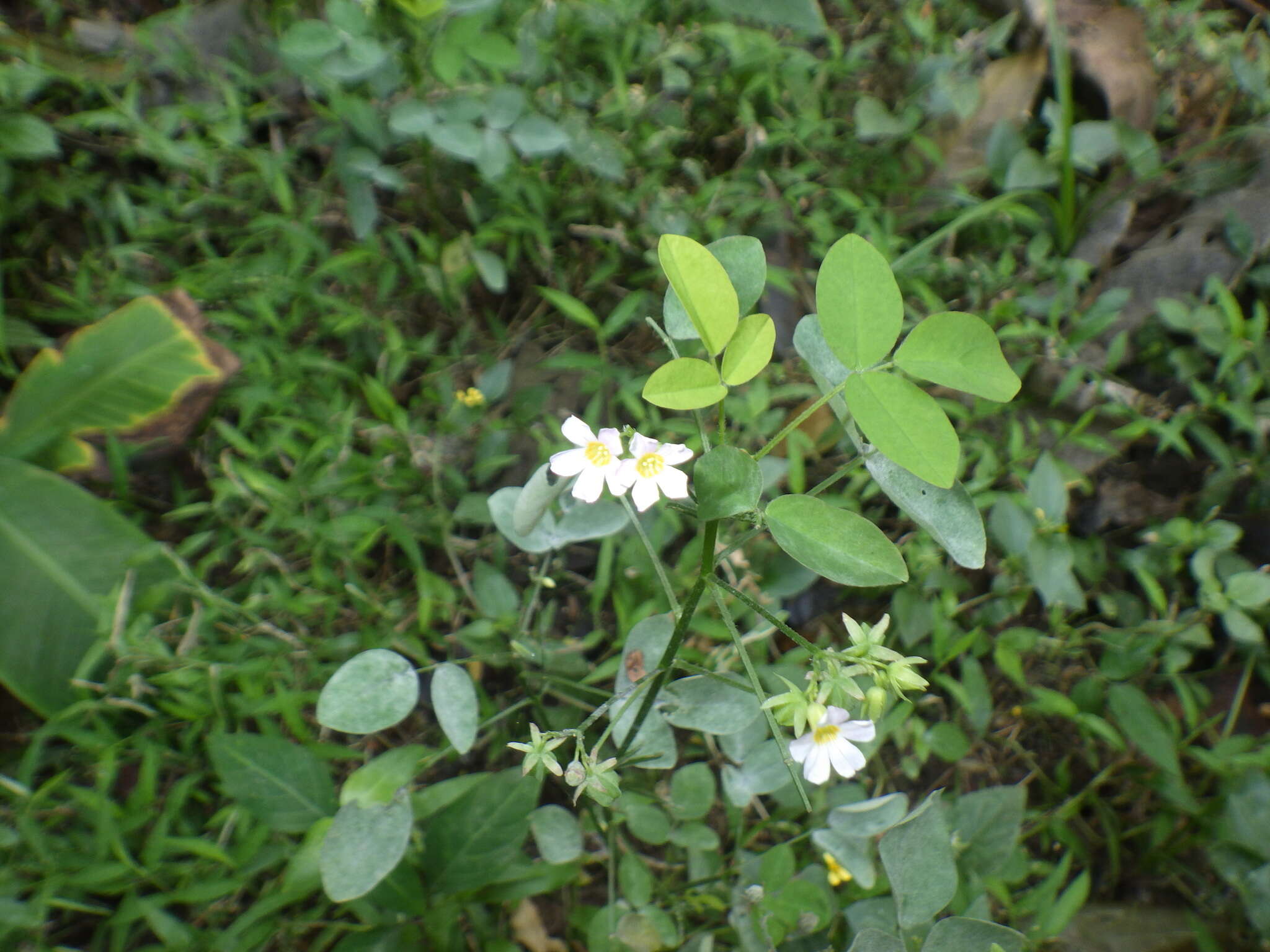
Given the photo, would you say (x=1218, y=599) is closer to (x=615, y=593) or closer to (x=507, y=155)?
(x=615, y=593)

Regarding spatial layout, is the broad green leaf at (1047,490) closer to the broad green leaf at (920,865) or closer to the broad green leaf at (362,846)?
the broad green leaf at (920,865)

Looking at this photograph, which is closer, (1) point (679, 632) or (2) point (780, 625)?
(2) point (780, 625)

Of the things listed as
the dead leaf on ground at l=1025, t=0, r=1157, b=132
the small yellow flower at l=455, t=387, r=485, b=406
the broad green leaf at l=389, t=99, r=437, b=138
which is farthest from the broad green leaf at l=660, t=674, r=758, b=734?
the dead leaf on ground at l=1025, t=0, r=1157, b=132

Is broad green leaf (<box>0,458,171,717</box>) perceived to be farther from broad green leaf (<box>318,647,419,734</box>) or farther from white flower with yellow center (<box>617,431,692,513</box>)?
white flower with yellow center (<box>617,431,692,513</box>)

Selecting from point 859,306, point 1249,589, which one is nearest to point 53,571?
point 859,306

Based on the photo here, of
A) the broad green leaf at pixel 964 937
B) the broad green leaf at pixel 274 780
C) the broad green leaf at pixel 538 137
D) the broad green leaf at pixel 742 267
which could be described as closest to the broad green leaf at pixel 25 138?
the broad green leaf at pixel 538 137

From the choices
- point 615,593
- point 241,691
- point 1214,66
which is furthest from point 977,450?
point 241,691

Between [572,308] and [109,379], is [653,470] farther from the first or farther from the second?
[109,379]
